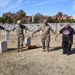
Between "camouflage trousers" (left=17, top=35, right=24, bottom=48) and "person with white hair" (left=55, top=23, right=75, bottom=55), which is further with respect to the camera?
"camouflage trousers" (left=17, top=35, right=24, bottom=48)

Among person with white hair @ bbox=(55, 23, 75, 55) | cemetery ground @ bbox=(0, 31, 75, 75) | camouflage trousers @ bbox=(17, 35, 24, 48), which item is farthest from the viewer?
camouflage trousers @ bbox=(17, 35, 24, 48)

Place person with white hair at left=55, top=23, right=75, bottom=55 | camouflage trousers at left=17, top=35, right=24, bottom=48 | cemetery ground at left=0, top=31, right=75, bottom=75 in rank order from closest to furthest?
cemetery ground at left=0, top=31, right=75, bottom=75 → person with white hair at left=55, top=23, right=75, bottom=55 → camouflage trousers at left=17, top=35, right=24, bottom=48

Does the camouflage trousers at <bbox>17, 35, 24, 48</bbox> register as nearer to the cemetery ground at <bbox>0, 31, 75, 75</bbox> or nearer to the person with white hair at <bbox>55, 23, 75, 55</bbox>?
the cemetery ground at <bbox>0, 31, 75, 75</bbox>

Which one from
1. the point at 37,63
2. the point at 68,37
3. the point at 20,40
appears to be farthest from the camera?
the point at 20,40

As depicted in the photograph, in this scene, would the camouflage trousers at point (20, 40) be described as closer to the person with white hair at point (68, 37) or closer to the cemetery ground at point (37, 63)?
the cemetery ground at point (37, 63)

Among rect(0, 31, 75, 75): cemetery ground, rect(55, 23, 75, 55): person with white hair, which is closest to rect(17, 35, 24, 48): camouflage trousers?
rect(0, 31, 75, 75): cemetery ground

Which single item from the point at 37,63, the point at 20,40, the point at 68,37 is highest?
the point at 68,37

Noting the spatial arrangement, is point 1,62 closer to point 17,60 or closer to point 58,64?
point 17,60

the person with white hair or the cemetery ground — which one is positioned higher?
the person with white hair

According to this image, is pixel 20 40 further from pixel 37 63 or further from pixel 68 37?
pixel 37 63

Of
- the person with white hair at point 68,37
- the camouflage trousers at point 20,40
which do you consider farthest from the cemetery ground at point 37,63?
the camouflage trousers at point 20,40

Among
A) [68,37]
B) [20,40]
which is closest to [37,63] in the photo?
[68,37]

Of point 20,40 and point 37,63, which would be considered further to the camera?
point 20,40

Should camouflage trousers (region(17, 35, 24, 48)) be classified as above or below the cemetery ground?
above
